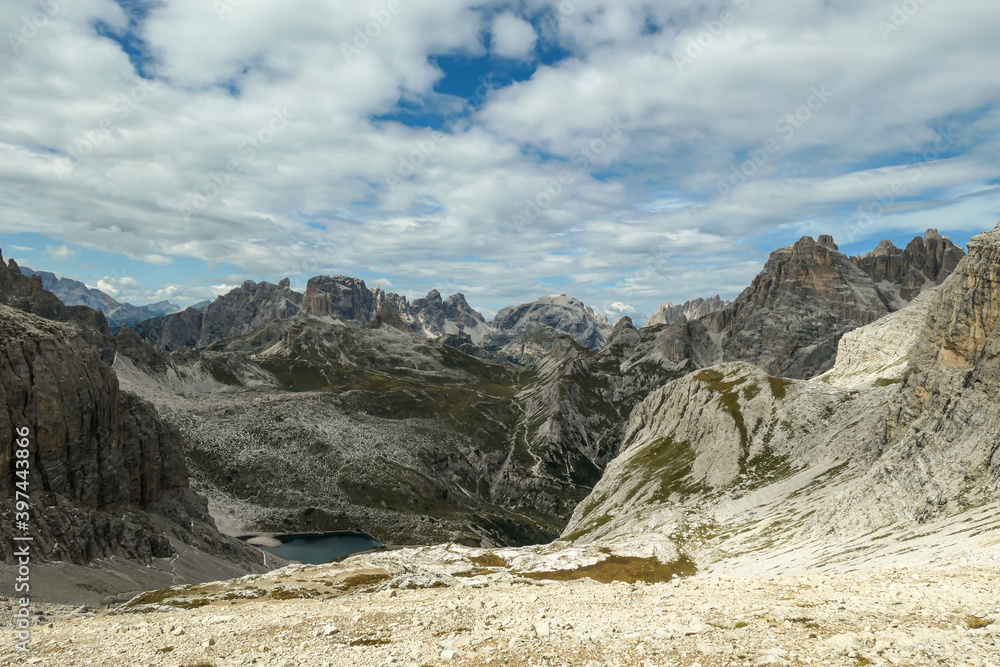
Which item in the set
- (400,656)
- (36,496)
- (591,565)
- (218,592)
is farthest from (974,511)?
(36,496)

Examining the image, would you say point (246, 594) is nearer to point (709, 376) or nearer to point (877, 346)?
point (709, 376)

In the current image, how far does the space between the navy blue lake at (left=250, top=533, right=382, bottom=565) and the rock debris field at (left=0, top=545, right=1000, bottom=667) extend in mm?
135248

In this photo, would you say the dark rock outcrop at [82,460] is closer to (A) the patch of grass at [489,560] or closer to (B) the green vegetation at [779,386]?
(A) the patch of grass at [489,560]

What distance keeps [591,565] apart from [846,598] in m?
54.6

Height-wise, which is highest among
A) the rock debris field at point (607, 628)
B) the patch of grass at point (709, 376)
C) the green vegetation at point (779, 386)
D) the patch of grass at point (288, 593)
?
the patch of grass at point (709, 376)

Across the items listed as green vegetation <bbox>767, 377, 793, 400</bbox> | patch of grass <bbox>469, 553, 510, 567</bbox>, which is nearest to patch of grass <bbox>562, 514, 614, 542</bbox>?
patch of grass <bbox>469, 553, 510, 567</bbox>

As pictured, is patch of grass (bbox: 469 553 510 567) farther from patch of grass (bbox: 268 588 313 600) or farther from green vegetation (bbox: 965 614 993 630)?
green vegetation (bbox: 965 614 993 630)

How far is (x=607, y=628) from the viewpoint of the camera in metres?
24.0

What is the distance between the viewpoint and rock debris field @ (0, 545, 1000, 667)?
1936cm

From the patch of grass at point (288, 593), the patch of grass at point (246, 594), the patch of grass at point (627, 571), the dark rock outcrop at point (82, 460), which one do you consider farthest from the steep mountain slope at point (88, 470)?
the patch of grass at point (627, 571)

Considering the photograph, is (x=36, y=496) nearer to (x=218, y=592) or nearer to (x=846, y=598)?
(x=218, y=592)

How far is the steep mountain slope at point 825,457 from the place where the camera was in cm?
5466

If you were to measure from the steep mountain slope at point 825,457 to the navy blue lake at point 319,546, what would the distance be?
76.4 m

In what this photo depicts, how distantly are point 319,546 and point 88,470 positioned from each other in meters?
93.9
